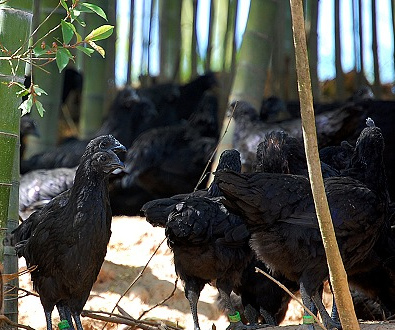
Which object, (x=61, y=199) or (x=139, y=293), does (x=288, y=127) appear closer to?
(x=139, y=293)

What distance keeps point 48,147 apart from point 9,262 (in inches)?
226

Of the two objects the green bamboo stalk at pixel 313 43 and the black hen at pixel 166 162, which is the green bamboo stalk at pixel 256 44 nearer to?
the black hen at pixel 166 162

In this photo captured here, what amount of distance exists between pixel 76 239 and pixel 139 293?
1.90 meters

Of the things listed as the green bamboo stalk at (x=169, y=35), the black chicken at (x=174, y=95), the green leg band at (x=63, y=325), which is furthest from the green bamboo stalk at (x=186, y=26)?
the green leg band at (x=63, y=325)

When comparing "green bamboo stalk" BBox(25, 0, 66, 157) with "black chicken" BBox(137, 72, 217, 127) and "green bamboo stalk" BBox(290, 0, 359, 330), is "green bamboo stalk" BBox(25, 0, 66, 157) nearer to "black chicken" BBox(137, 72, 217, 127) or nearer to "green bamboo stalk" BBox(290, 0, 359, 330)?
"black chicken" BBox(137, 72, 217, 127)

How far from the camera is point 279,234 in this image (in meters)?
4.93

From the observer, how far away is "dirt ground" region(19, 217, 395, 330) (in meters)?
6.53

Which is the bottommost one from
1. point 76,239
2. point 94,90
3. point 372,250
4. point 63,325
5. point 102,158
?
point 63,325

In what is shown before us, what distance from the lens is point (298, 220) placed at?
16.0 ft

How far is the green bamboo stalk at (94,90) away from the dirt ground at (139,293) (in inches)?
158

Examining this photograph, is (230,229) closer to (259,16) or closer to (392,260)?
(392,260)

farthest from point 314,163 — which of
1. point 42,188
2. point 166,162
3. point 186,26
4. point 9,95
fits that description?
point 186,26

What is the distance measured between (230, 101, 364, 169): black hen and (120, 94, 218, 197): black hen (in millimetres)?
936

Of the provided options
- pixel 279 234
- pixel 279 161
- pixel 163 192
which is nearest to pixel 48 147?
pixel 163 192
